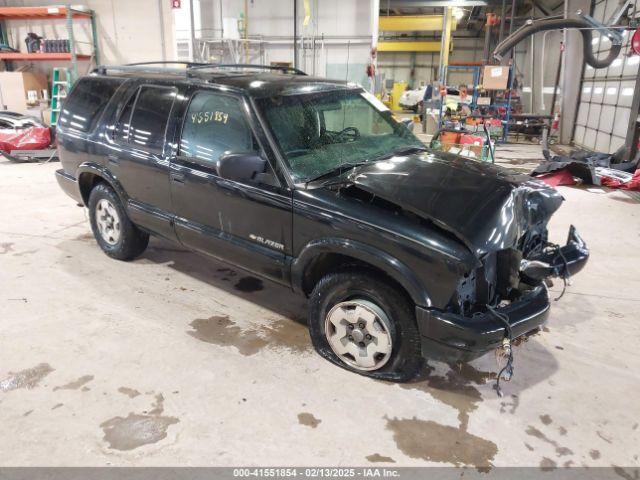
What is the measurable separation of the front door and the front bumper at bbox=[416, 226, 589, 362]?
3.31 feet

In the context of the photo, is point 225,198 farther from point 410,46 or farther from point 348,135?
point 410,46

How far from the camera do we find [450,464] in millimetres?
2184

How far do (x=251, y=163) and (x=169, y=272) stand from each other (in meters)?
1.88

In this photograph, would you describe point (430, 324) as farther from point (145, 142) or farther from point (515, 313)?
point (145, 142)

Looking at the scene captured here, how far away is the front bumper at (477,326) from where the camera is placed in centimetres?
230

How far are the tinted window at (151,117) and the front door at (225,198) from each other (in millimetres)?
241

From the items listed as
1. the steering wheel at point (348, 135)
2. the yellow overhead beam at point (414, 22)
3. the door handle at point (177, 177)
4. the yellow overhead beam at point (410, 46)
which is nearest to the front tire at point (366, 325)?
the steering wheel at point (348, 135)

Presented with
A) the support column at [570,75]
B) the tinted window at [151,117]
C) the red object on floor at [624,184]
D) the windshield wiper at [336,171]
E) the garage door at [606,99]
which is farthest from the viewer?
the support column at [570,75]

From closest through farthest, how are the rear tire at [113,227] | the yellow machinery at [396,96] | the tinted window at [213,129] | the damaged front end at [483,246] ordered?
1. the damaged front end at [483,246]
2. the tinted window at [213,129]
3. the rear tire at [113,227]
4. the yellow machinery at [396,96]

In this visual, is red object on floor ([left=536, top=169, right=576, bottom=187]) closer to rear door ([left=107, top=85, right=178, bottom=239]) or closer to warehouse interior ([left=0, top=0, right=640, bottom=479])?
warehouse interior ([left=0, top=0, right=640, bottom=479])

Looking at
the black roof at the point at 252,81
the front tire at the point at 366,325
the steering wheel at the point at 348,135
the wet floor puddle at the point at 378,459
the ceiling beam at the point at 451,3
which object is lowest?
the wet floor puddle at the point at 378,459

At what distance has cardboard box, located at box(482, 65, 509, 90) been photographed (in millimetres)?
11289

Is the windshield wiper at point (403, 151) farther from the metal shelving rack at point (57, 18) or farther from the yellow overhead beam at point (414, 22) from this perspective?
the yellow overhead beam at point (414, 22)

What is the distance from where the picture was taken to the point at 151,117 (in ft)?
11.9
